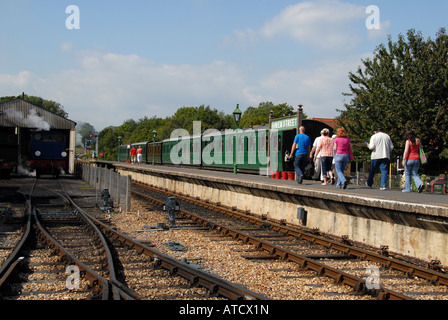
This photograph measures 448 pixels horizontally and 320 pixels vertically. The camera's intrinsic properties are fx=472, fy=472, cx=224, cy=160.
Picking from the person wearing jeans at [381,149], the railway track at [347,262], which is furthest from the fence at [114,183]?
the person wearing jeans at [381,149]

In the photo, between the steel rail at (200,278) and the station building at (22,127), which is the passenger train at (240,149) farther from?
the steel rail at (200,278)

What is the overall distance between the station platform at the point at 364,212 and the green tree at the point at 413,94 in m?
15.2

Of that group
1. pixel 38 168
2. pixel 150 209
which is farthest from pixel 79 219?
A: pixel 38 168

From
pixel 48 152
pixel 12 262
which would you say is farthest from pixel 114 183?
pixel 48 152

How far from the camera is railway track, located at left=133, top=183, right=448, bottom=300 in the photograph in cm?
613

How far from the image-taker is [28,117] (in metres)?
31.1

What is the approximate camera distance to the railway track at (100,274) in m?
5.76

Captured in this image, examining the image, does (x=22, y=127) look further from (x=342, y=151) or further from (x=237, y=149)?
(x=342, y=151)

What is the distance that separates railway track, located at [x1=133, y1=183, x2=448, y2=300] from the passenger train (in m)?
7.52

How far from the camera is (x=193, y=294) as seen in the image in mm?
5844

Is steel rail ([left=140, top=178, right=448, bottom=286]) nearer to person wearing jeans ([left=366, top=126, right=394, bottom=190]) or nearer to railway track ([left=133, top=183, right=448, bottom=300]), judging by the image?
railway track ([left=133, top=183, right=448, bottom=300])

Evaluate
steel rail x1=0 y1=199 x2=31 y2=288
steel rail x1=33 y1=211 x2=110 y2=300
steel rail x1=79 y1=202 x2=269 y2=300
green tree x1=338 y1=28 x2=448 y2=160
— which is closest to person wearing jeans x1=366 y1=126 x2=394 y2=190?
steel rail x1=79 y1=202 x2=269 y2=300

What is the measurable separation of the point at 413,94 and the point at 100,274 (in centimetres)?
2418
